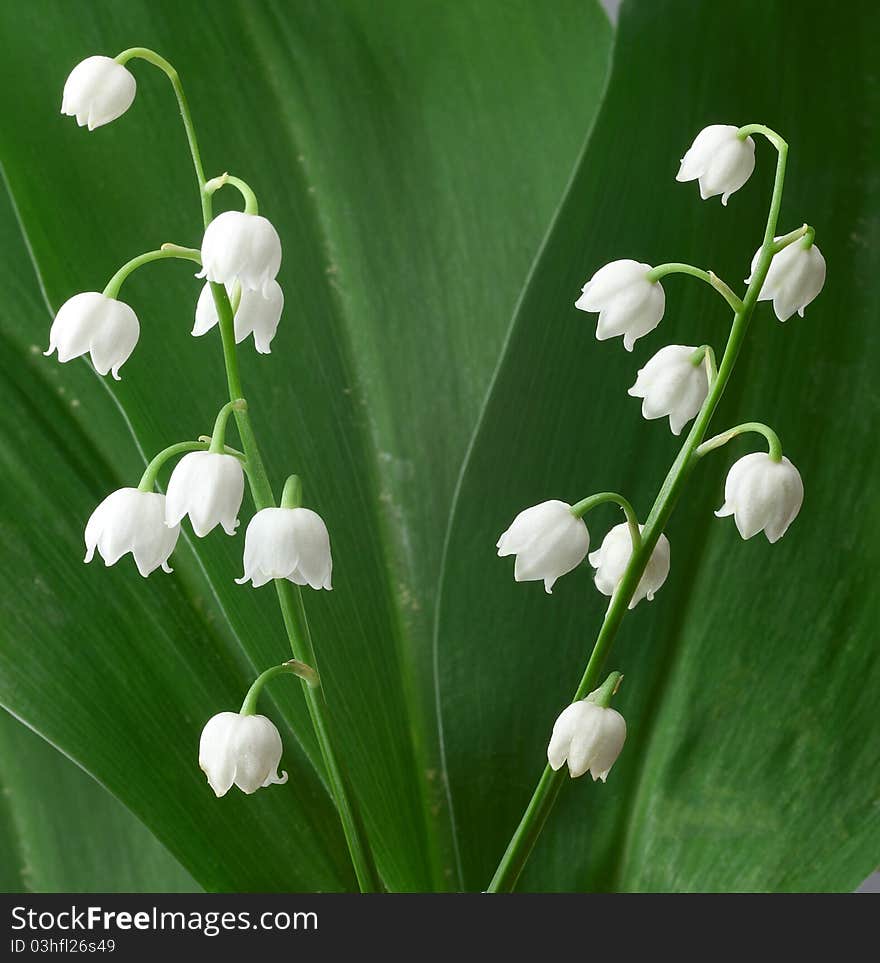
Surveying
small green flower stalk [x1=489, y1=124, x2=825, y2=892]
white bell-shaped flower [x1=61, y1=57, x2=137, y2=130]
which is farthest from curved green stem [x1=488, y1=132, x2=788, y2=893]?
white bell-shaped flower [x1=61, y1=57, x2=137, y2=130]

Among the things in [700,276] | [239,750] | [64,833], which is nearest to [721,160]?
[700,276]

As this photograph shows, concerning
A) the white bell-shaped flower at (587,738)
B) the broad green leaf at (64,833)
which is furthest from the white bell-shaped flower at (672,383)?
the broad green leaf at (64,833)

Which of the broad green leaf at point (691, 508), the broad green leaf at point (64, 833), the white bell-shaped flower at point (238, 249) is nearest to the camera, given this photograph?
the white bell-shaped flower at point (238, 249)

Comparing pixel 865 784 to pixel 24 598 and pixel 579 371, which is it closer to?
pixel 579 371

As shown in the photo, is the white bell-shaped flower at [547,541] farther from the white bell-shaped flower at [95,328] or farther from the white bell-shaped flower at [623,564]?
the white bell-shaped flower at [95,328]

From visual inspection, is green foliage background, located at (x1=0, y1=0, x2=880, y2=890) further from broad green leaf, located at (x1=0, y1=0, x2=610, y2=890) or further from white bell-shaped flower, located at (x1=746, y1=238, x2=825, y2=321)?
white bell-shaped flower, located at (x1=746, y1=238, x2=825, y2=321)

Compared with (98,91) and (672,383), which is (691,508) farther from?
(98,91)

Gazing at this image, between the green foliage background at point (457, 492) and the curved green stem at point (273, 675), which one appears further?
the green foliage background at point (457, 492)

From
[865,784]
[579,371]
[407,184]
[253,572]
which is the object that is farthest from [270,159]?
[865,784]
